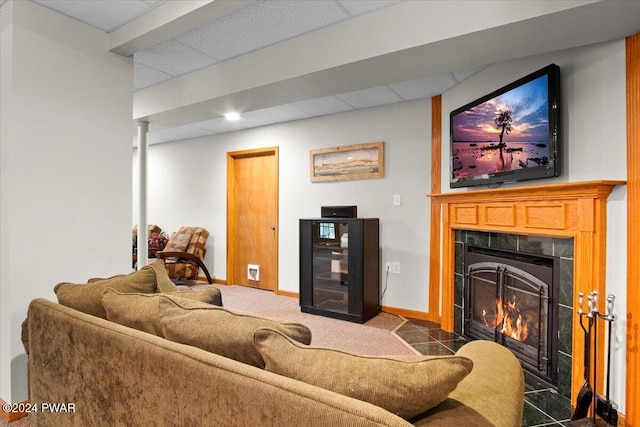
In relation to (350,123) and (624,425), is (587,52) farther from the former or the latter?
(350,123)

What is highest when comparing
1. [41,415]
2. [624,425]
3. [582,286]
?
[582,286]

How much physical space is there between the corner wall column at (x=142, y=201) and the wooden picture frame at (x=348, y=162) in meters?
1.87

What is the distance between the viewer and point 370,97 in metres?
3.45

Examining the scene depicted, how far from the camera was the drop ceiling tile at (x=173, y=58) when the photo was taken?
8.35 ft

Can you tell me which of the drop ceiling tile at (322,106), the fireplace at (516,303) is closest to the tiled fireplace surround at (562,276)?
the fireplace at (516,303)

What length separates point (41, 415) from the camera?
4.68ft

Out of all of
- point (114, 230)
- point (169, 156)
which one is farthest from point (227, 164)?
point (114, 230)

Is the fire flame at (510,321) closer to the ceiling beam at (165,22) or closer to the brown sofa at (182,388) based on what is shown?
the brown sofa at (182,388)

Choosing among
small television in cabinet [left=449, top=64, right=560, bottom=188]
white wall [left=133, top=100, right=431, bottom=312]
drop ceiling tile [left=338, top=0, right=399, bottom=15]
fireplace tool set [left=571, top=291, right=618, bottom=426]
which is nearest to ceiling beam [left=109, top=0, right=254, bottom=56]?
drop ceiling tile [left=338, top=0, right=399, bottom=15]

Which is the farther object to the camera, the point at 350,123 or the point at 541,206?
the point at 350,123

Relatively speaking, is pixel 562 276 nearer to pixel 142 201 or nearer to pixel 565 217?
pixel 565 217

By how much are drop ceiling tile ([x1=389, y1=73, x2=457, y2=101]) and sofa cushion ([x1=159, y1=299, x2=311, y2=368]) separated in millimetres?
2673

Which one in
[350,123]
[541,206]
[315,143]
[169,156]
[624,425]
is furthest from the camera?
[169,156]

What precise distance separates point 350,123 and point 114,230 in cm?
267
